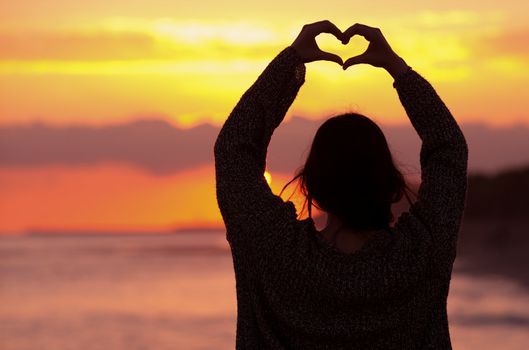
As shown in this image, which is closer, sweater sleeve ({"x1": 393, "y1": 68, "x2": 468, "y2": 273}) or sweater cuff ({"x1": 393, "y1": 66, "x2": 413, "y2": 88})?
sweater sleeve ({"x1": 393, "y1": 68, "x2": 468, "y2": 273})

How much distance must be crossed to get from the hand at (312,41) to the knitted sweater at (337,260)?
0.56 feet

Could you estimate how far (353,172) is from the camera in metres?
2.95

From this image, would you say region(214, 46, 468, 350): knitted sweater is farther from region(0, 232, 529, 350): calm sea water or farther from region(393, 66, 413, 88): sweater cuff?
region(0, 232, 529, 350): calm sea water

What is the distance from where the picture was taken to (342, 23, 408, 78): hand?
3.09 metres

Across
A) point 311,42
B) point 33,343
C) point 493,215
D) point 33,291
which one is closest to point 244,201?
point 311,42

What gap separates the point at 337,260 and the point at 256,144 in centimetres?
39

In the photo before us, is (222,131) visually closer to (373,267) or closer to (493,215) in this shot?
(373,267)

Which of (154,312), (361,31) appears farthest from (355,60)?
(154,312)

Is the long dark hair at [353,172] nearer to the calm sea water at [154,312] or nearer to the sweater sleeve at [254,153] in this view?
the sweater sleeve at [254,153]

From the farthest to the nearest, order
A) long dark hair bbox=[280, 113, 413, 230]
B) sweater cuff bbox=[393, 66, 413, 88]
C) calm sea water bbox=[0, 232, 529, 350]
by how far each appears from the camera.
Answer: calm sea water bbox=[0, 232, 529, 350], sweater cuff bbox=[393, 66, 413, 88], long dark hair bbox=[280, 113, 413, 230]

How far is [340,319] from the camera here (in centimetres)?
301

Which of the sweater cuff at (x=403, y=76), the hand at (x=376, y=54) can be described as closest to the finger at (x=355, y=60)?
the hand at (x=376, y=54)

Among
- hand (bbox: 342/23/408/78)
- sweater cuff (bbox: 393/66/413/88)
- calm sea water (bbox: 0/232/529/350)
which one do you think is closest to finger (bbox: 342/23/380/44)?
hand (bbox: 342/23/408/78)

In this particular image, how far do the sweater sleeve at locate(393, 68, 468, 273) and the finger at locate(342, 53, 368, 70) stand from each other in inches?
5.2
